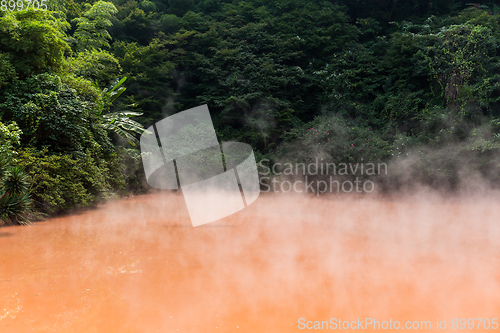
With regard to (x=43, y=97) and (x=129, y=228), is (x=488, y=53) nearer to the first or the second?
(x=129, y=228)

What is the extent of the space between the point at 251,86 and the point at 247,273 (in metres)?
10.4

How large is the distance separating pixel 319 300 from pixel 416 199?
6.57m

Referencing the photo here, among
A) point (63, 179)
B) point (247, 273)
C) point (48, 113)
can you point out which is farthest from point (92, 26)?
point (247, 273)

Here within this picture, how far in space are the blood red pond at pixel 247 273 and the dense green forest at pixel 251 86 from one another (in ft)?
6.45

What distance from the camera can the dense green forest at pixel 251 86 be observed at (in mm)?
6820

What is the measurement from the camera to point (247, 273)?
374 centimetres

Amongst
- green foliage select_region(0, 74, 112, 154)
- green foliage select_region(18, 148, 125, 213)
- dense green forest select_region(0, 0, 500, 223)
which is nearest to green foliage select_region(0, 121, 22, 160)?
dense green forest select_region(0, 0, 500, 223)

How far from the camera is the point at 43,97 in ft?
22.4

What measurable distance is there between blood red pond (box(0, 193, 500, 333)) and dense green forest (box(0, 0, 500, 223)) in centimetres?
196

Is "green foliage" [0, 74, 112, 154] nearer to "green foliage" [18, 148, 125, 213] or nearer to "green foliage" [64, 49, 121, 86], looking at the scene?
"green foliage" [18, 148, 125, 213]

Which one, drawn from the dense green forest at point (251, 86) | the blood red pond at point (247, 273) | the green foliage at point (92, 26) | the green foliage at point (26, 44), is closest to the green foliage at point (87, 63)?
the dense green forest at point (251, 86)

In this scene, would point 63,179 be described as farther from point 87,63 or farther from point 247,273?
point 247,273

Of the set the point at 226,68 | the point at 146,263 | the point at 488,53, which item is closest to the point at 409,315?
the point at 146,263

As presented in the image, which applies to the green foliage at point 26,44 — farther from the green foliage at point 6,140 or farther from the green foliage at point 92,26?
the green foliage at point 92,26
